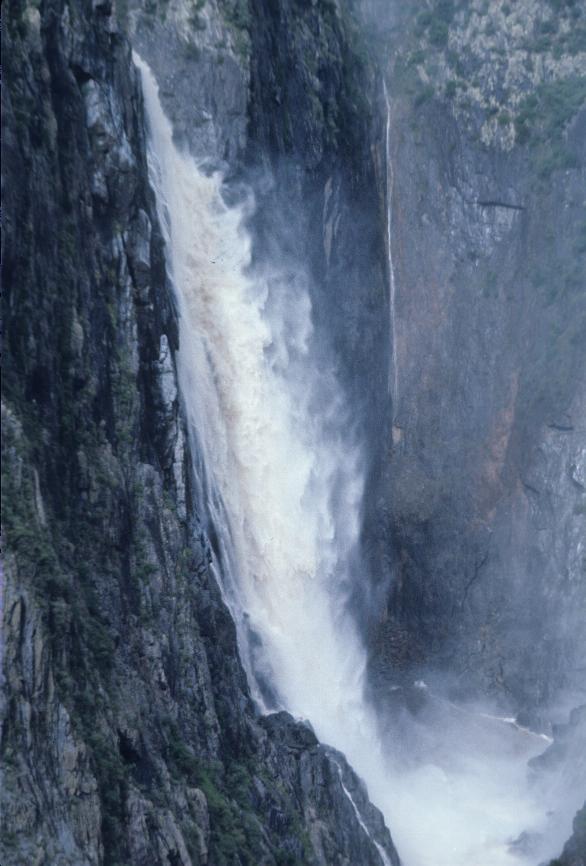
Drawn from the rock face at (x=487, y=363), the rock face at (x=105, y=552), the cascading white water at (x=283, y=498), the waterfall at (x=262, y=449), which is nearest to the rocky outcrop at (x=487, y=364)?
the rock face at (x=487, y=363)

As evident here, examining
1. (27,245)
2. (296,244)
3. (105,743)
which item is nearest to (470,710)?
(296,244)

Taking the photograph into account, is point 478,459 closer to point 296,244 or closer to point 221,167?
point 296,244

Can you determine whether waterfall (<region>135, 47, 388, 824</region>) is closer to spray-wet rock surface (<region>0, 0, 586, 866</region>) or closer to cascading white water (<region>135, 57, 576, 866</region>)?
cascading white water (<region>135, 57, 576, 866</region>)

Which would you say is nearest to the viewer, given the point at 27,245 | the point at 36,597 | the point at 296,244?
the point at 36,597

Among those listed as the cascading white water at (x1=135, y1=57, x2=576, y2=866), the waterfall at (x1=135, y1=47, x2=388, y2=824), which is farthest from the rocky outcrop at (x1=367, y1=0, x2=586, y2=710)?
the waterfall at (x1=135, y1=47, x2=388, y2=824)

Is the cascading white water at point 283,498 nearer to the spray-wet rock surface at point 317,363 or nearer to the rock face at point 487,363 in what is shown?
the spray-wet rock surface at point 317,363

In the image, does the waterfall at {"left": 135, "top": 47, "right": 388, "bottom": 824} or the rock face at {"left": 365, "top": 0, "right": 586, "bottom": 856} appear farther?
the rock face at {"left": 365, "top": 0, "right": 586, "bottom": 856}
